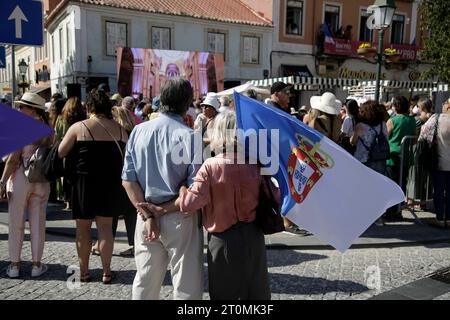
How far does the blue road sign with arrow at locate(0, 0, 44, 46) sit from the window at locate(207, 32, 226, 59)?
1967 centimetres

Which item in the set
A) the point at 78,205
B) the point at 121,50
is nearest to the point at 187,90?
the point at 78,205

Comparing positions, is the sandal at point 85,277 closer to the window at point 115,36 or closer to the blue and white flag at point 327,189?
the blue and white flag at point 327,189

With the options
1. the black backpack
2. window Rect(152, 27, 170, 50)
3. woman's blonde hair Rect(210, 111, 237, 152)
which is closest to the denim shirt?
woman's blonde hair Rect(210, 111, 237, 152)

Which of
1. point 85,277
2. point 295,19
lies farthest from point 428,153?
point 295,19

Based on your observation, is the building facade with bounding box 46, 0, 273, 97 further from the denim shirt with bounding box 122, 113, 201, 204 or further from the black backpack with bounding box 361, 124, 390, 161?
the denim shirt with bounding box 122, 113, 201, 204

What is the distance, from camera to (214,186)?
2666 millimetres

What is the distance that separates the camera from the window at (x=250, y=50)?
24.1 meters

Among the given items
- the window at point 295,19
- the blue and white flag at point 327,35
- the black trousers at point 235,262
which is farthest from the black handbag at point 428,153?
the blue and white flag at point 327,35

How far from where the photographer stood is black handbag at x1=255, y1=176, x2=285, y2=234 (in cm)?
276

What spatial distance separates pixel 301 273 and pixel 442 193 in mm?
3123

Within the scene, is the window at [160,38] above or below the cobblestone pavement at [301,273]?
above

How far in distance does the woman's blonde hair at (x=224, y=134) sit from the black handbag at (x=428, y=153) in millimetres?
4481

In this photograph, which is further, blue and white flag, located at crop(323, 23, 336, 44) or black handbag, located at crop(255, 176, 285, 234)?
blue and white flag, located at crop(323, 23, 336, 44)
